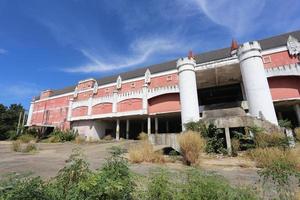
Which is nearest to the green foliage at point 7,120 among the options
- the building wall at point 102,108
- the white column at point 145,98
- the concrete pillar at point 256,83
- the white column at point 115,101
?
the building wall at point 102,108

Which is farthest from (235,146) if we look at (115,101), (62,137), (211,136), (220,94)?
(62,137)

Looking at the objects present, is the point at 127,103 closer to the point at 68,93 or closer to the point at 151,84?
the point at 151,84

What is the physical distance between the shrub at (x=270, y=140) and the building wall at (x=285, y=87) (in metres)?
12.1

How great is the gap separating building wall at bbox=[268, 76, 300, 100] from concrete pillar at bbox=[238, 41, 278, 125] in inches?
232

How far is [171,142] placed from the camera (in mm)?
11789

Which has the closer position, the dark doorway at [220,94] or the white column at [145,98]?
the dark doorway at [220,94]

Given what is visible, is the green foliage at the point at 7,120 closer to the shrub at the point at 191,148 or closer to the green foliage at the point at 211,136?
the green foliage at the point at 211,136

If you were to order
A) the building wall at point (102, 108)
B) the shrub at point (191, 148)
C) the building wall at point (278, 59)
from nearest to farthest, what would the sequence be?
the shrub at point (191, 148), the building wall at point (278, 59), the building wall at point (102, 108)

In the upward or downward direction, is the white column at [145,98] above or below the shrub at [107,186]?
above

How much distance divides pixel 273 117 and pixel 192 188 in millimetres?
14278

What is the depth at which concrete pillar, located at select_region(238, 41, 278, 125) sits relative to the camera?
1432cm

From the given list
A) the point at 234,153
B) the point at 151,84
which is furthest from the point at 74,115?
the point at 234,153

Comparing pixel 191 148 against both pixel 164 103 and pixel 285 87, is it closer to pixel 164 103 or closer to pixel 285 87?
pixel 285 87

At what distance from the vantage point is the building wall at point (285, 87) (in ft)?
62.1
